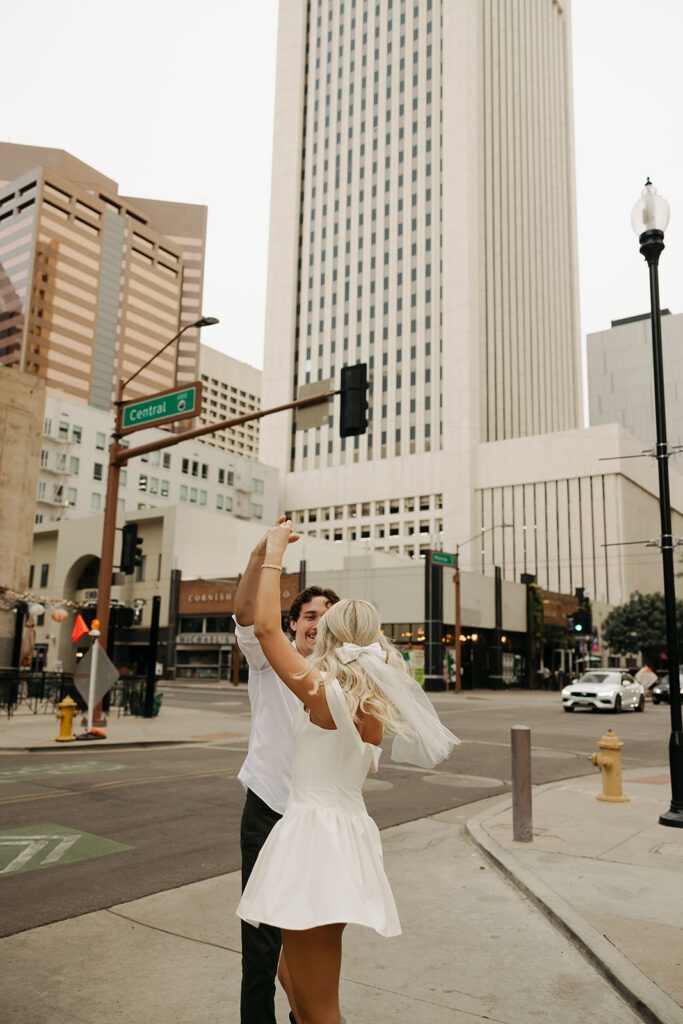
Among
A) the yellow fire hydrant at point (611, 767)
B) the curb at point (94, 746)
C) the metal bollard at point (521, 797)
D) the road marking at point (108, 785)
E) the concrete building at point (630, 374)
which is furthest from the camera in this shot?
the concrete building at point (630, 374)

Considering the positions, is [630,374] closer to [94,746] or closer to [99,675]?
[99,675]

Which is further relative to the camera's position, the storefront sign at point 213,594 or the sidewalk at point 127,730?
the storefront sign at point 213,594

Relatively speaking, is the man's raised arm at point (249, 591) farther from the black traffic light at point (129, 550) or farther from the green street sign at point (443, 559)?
the green street sign at point (443, 559)

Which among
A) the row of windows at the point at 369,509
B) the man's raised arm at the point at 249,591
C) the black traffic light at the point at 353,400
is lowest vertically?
the man's raised arm at the point at 249,591

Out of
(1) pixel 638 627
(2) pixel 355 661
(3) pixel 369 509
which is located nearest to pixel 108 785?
(2) pixel 355 661

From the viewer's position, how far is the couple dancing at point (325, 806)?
2768mm

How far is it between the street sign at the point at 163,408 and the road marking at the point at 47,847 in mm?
10077

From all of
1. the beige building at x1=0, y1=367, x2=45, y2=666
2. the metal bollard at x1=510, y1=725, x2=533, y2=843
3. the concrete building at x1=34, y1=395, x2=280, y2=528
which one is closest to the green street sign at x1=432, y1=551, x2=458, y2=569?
the concrete building at x1=34, y1=395, x2=280, y2=528

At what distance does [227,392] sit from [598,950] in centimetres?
18780

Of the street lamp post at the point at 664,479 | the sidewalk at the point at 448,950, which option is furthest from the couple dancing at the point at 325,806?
the street lamp post at the point at 664,479

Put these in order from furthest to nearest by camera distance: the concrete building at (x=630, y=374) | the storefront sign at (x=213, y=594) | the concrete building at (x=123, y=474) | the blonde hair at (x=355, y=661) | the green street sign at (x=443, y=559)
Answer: the concrete building at (x=630, y=374) < the concrete building at (x=123, y=474) < the storefront sign at (x=213, y=594) < the green street sign at (x=443, y=559) < the blonde hair at (x=355, y=661)

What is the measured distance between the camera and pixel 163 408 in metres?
17.4

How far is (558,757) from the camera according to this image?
1523 centimetres

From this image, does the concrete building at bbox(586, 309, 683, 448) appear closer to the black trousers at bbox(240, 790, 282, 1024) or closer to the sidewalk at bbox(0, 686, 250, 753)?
the sidewalk at bbox(0, 686, 250, 753)
